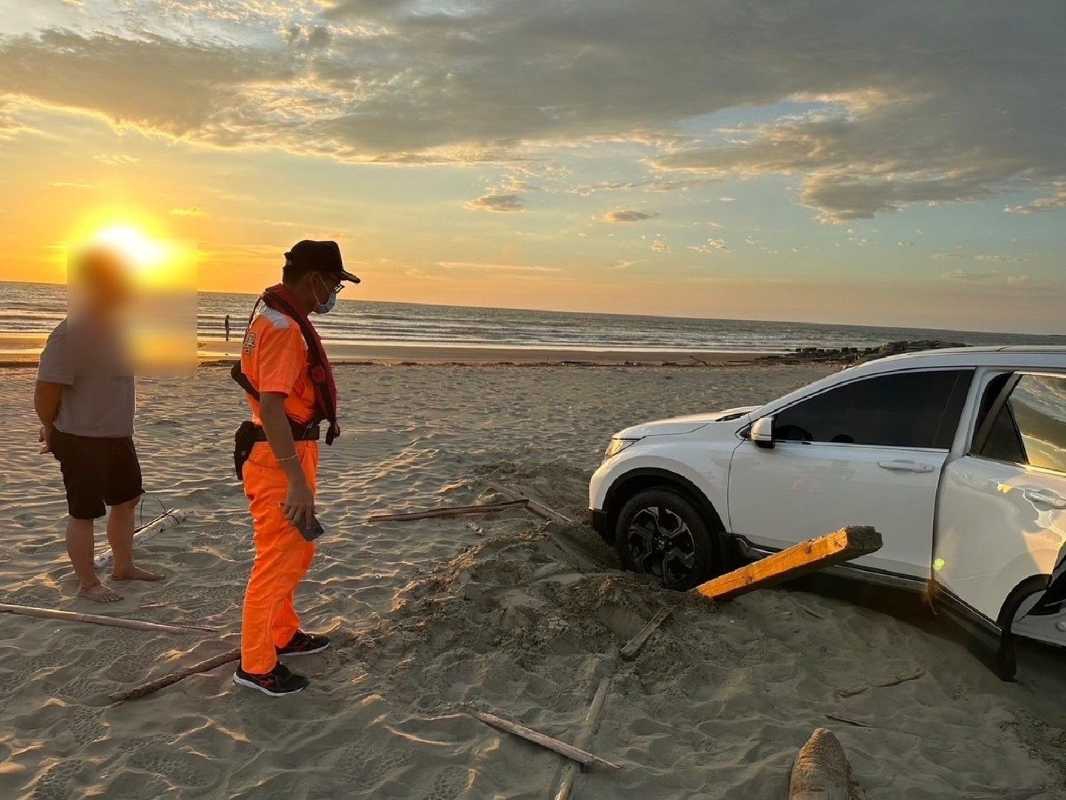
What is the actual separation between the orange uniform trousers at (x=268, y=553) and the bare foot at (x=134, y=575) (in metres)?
1.78

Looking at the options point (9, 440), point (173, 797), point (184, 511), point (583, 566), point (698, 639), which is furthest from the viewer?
point (9, 440)

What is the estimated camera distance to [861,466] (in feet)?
13.6

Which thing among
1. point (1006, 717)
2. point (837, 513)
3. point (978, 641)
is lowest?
point (1006, 717)

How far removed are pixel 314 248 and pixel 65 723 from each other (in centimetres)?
242

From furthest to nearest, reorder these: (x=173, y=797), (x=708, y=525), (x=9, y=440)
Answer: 1. (x=9, y=440)
2. (x=708, y=525)
3. (x=173, y=797)

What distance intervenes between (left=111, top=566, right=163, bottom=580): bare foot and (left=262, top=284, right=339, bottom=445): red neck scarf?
2.44 metres

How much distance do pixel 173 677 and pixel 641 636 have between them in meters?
2.42

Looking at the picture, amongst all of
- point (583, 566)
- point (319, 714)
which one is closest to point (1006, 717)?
point (583, 566)

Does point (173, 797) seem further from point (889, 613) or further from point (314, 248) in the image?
point (889, 613)

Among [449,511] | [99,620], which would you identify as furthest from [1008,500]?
[99,620]

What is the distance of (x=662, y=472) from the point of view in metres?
4.91

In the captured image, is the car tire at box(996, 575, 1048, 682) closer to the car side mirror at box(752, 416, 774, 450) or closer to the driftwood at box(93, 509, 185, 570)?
the car side mirror at box(752, 416, 774, 450)

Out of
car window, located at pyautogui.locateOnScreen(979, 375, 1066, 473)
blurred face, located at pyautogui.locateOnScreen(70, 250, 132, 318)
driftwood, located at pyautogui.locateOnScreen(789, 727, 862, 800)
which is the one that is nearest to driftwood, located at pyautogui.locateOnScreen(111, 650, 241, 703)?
blurred face, located at pyautogui.locateOnScreen(70, 250, 132, 318)

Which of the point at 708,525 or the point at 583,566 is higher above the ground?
the point at 708,525
